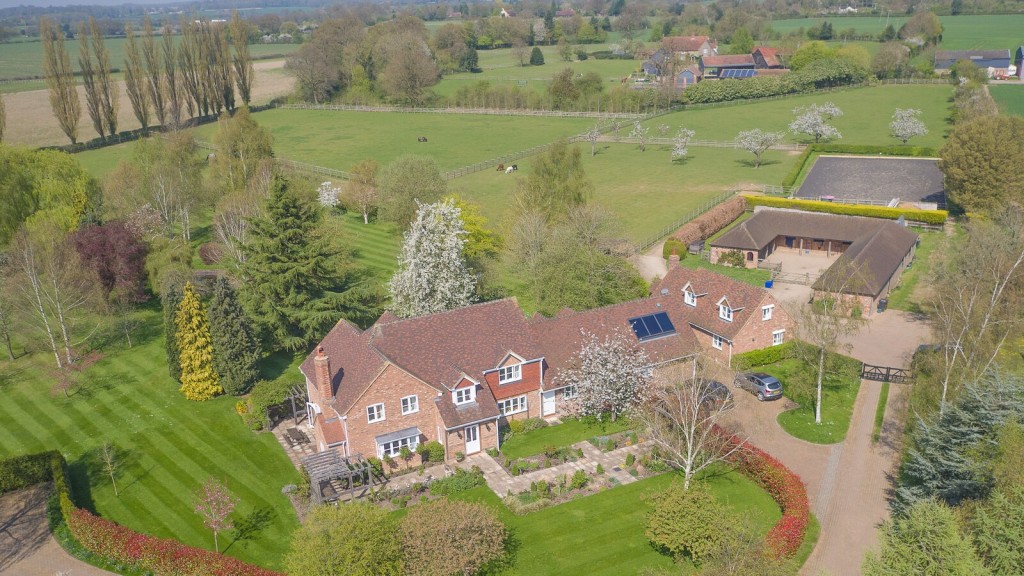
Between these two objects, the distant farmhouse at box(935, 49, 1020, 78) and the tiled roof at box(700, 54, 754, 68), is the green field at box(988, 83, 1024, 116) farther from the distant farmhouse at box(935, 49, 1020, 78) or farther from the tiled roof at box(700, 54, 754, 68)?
the tiled roof at box(700, 54, 754, 68)

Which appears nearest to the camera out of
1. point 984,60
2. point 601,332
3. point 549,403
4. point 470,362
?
point 470,362

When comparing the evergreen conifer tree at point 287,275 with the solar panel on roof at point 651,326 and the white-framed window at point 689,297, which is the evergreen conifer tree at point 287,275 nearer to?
the solar panel on roof at point 651,326

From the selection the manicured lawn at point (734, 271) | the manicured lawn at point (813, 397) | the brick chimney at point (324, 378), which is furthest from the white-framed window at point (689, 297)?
the brick chimney at point (324, 378)

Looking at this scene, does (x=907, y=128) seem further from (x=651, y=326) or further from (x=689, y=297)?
(x=651, y=326)

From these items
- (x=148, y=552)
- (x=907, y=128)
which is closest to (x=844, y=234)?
(x=907, y=128)

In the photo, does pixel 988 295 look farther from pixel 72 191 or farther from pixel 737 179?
pixel 72 191

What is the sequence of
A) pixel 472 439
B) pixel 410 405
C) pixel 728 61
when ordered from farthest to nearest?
1. pixel 728 61
2. pixel 472 439
3. pixel 410 405

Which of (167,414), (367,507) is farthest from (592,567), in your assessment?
(167,414)
